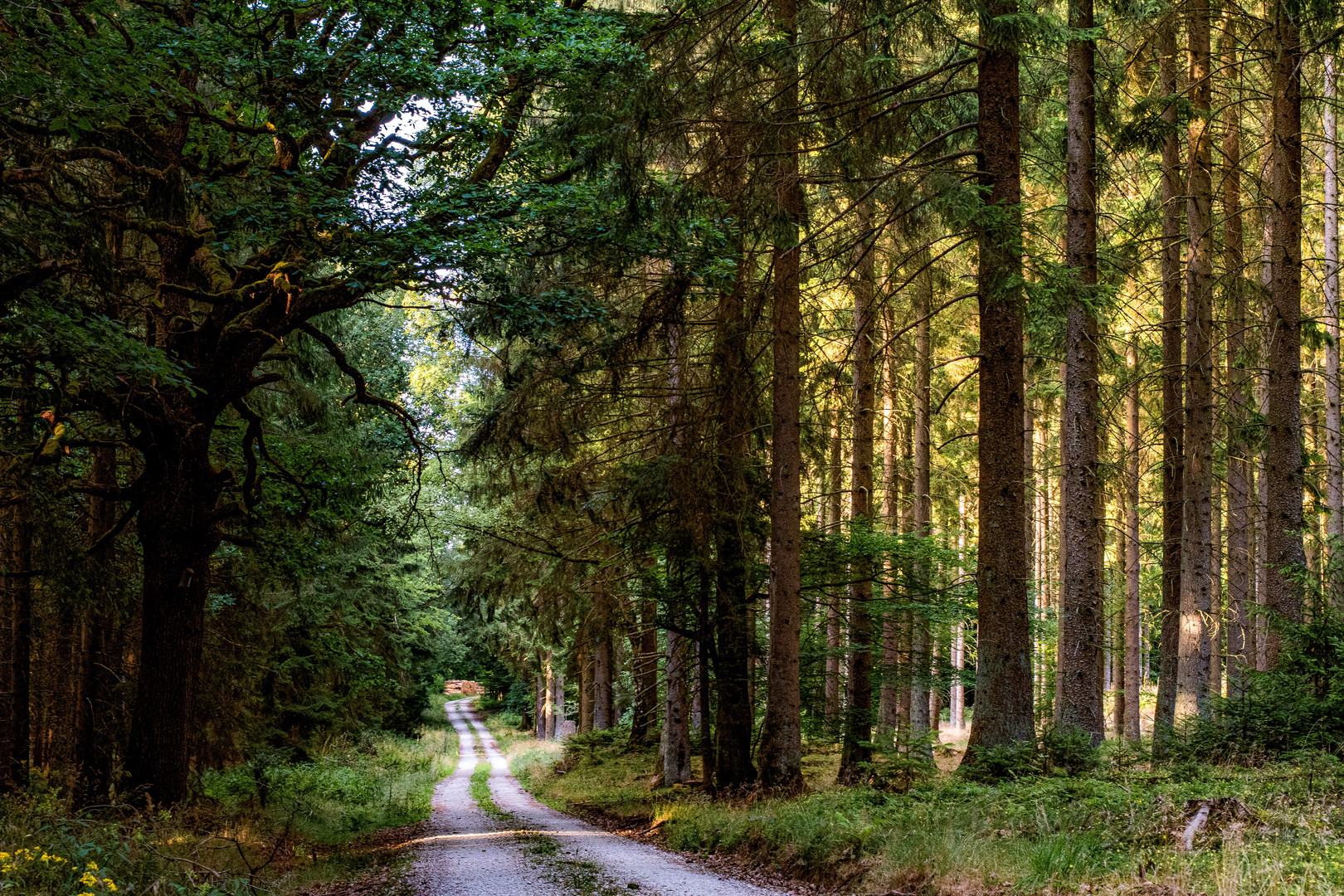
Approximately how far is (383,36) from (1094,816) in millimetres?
9163

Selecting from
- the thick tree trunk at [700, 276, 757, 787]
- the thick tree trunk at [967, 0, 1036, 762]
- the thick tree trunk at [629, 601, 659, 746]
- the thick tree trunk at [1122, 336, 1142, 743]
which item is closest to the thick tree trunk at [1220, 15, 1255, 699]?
the thick tree trunk at [1122, 336, 1142, 743]

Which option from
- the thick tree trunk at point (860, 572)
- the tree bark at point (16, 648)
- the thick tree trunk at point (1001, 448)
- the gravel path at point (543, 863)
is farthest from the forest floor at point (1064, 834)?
the tree bark at point (16, 648)

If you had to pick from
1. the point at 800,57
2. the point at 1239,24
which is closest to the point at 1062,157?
the point at 1239,24

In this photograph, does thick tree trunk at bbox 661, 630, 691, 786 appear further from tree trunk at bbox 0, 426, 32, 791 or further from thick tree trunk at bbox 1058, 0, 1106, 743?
tree trunk at bbox 0, 426, 32, 791

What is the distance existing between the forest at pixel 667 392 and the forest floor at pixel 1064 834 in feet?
0.19

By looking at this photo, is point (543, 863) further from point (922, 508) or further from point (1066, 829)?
point (922, 508)

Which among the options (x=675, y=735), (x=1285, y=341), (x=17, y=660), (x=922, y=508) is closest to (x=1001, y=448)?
(x=1285, y=341)

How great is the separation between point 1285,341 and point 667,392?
8927 mm

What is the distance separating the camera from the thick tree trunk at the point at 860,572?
14.2m

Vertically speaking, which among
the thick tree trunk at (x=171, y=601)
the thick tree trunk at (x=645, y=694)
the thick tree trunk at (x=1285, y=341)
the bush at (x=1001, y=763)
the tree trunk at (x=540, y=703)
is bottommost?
the tree trunk at (x=540, y=703)

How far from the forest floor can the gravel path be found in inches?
31.0

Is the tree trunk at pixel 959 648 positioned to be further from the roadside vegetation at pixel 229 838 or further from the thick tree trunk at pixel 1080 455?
the roadside vegetation at pixel 229 838

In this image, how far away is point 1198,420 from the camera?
14633mm

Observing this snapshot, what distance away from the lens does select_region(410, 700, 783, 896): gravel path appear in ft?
24.7
